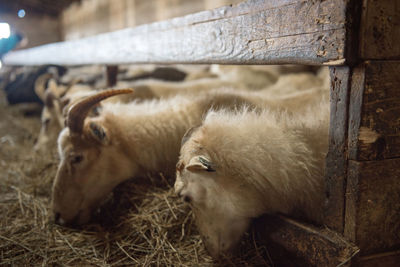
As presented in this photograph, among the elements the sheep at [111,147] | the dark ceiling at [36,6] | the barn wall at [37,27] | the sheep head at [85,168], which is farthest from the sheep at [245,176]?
the barn wall at [37,27]

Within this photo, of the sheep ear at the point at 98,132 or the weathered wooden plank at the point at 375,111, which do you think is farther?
the sheep ear at the point at 98,132

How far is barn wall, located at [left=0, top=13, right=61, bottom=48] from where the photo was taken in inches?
693

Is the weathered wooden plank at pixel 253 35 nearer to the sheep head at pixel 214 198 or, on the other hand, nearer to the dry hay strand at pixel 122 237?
the sheep head at pixel 214 198

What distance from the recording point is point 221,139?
6.78 ft

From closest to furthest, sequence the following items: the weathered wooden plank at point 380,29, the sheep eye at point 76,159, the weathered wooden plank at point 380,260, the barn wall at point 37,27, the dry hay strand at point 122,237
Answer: the weathered wooden plank at point 380,29, the weathered wooden plank at point 380,260, the dry hay strand at point 122,237, the sheep eye at point 76,159, the barn wall at point 37,27

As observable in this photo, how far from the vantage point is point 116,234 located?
2.69 m

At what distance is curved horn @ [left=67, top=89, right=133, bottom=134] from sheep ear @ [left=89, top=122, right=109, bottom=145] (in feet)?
0.39

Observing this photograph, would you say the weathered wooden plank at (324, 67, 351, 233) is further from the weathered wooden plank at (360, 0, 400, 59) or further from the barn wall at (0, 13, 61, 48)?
the barn wall at (0, 13, 61, 48)

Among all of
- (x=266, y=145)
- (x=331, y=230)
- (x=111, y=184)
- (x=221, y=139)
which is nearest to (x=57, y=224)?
(x=111, y=184)

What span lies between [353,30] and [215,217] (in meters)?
1.29

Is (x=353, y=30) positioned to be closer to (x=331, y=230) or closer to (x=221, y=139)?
(x=221, y=139)

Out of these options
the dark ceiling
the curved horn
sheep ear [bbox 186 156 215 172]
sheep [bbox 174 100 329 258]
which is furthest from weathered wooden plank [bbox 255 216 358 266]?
the dark ceiling

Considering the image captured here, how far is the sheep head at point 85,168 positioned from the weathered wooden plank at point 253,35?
0.57 m

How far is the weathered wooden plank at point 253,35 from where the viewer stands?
1.54m
